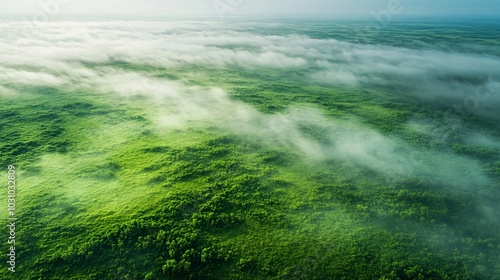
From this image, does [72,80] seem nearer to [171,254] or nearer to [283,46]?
[171,254]

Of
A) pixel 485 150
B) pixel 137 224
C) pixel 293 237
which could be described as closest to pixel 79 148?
pixel 137 224

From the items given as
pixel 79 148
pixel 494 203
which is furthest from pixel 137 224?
pixel 494 203

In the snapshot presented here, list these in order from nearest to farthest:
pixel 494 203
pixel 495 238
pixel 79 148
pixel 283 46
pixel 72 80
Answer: pixel 495 238
pixel 494 203
pixel 79 148
pixel 72 80
pixel 283 46

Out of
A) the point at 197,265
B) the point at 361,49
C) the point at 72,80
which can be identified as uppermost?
the point at 361,49

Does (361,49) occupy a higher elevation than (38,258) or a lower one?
higher

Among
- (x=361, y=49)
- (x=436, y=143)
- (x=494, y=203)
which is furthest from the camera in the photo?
(x=361, y=49)

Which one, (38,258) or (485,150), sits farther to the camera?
(485,150)

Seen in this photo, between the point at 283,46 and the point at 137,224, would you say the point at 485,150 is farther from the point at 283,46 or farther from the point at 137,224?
the point at 283,46
